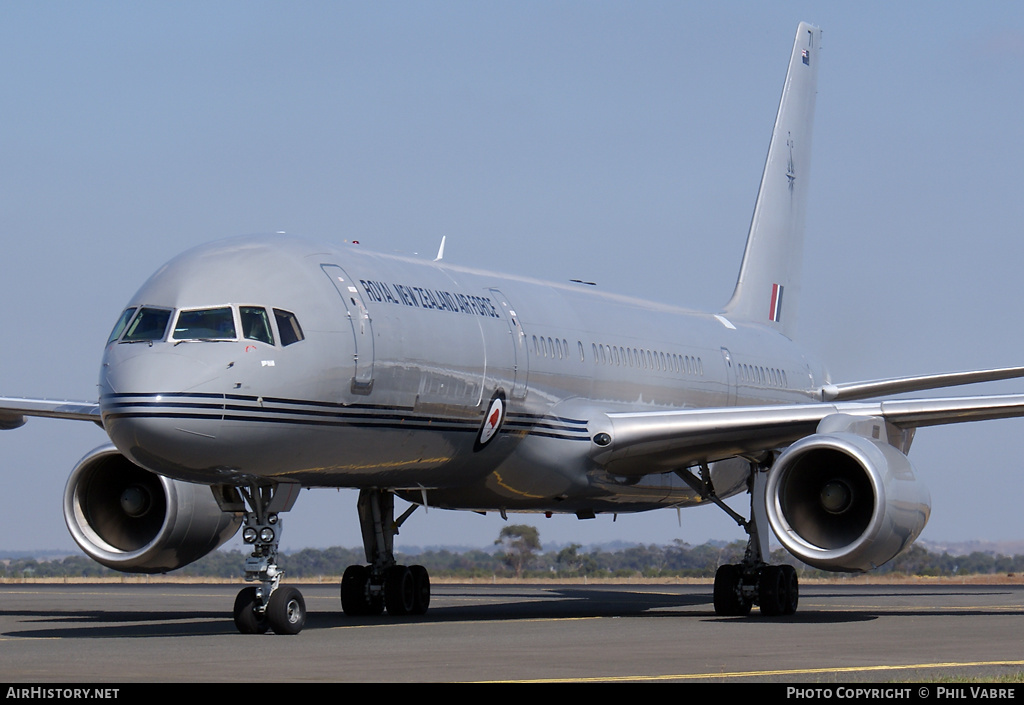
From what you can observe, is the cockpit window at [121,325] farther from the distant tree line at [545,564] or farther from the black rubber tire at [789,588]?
the distant tree line at [545,564]

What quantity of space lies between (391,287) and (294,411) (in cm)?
A: 254

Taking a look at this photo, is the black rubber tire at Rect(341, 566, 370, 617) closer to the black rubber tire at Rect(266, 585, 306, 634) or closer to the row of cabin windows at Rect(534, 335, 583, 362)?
the row of cabin windows at Rect(534, 335, 583, 362)

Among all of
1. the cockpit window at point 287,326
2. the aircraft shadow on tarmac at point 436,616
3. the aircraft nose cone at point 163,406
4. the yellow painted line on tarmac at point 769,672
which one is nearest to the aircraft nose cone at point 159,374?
the aircraft nose cone at point 163,406

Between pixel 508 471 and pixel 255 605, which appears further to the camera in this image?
pixel 508 471

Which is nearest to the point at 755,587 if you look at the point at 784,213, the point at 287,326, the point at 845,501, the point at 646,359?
the point at 845,501

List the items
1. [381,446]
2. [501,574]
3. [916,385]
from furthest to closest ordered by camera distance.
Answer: [501,574]
[916,385]
[381,446]

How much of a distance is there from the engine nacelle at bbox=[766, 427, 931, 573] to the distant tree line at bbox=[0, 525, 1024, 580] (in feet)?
75.0

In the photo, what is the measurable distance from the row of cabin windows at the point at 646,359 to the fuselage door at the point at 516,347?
2111mm

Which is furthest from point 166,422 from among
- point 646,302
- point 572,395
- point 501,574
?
point 501,574

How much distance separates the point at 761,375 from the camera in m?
27.0

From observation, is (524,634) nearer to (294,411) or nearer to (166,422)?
(294,411)

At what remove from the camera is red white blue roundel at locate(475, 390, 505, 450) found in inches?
722

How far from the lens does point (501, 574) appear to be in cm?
4612

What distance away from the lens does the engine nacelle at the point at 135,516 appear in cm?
1886
